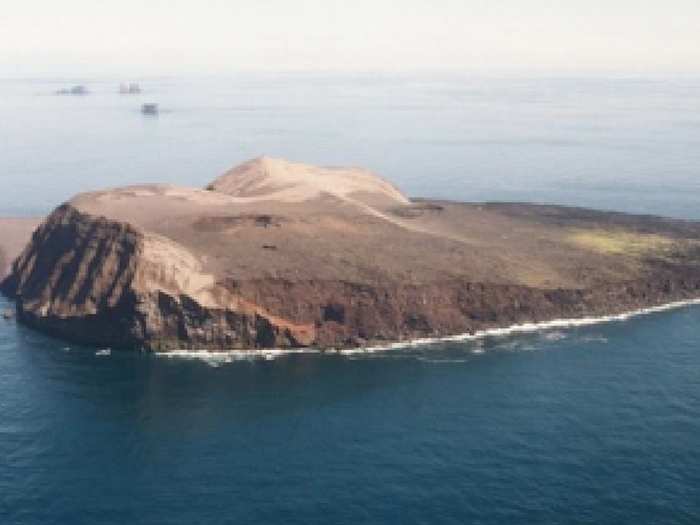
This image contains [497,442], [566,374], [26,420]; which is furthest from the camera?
[566,374]

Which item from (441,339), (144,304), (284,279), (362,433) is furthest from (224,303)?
(362,433)

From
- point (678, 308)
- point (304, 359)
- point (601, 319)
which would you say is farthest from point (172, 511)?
point (678, 308)

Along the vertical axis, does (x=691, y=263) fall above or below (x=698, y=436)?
above

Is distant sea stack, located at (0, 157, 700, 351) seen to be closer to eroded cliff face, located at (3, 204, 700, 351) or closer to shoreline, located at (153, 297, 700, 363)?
eroded cliff face, located at (3, 204, 700, 351)

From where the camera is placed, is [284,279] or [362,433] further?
[284,279]

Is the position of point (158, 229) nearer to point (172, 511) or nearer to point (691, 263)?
point (172, 511)

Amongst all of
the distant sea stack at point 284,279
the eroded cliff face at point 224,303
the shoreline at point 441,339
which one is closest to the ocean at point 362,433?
the shoreline at point 441,339

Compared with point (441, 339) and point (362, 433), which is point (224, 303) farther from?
point (362, 433)

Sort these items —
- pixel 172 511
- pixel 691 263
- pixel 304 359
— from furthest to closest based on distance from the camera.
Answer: pixel 691 263 < pixel 304 359 < pixel 172 511
